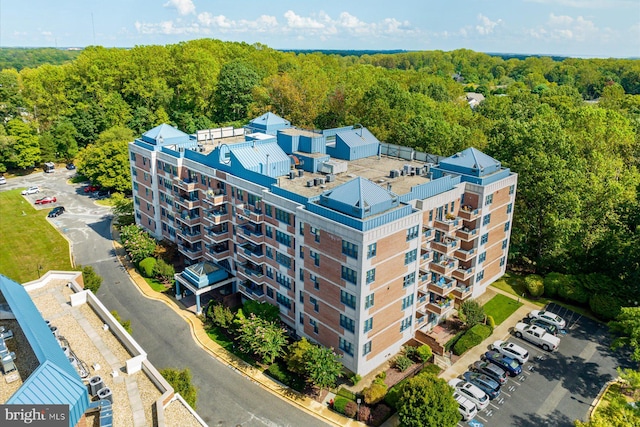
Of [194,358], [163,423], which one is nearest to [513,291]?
[194,358]

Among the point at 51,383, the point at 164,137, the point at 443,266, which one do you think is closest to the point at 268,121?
the point at 164,137

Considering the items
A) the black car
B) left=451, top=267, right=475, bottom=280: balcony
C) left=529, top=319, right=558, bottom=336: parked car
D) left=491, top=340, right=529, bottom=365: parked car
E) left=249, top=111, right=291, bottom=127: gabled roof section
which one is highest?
left=249, top=111, right=291, bottom=127: gabled roof section

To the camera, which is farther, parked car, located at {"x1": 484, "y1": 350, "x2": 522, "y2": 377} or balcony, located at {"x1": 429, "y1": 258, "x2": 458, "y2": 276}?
balcony, located at {"x1": 429, "y1": 258, "x2": 458, "y2": 276}

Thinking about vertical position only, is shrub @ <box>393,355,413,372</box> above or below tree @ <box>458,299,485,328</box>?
below

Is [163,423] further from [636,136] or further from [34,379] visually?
[636,136]

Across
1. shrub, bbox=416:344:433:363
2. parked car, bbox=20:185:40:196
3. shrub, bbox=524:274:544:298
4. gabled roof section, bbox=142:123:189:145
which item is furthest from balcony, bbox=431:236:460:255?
parked car, bbox=20:185:40:196

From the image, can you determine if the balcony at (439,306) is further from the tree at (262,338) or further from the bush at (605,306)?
the bush at (605,306)

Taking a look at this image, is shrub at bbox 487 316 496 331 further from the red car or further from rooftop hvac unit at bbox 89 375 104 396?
the red car
